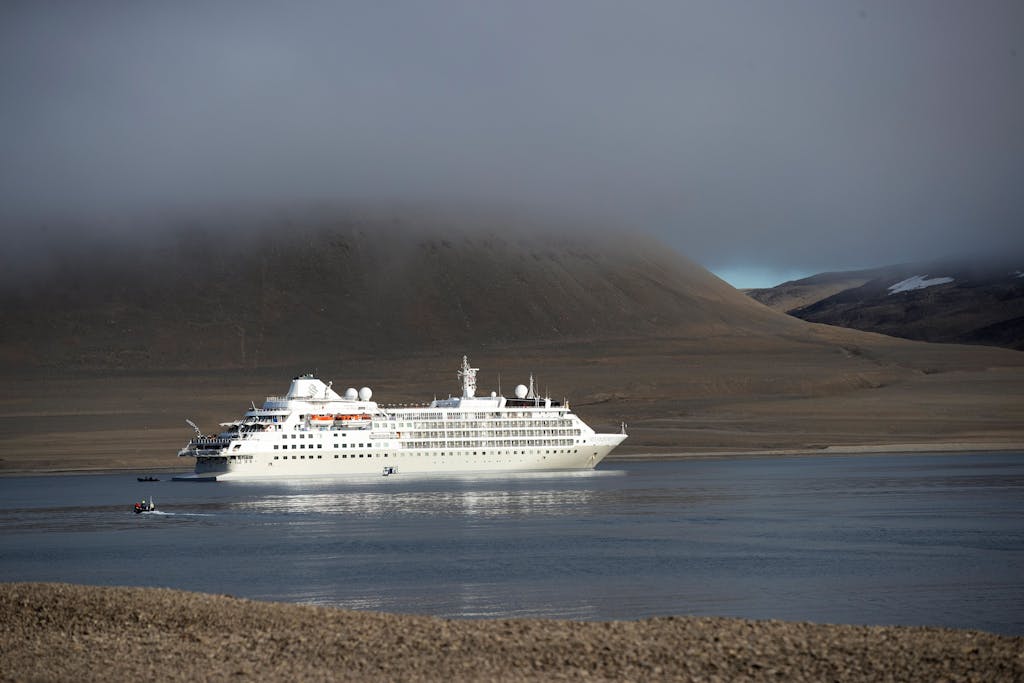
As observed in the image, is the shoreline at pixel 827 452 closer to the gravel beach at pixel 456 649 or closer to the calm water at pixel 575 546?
the calm water at pixel 575 546

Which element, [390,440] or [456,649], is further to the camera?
A: [390,440]

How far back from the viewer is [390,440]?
87.3m

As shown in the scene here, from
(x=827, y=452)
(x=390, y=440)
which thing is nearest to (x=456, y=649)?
(x=390, y=440)

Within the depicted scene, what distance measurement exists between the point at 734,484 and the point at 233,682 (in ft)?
177

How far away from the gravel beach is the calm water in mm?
4376

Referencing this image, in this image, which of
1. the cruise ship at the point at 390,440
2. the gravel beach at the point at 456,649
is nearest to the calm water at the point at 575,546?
the gravel beach at the point at 456,649

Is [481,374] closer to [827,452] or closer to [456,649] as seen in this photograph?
[827,452]

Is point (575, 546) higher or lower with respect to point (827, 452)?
lower

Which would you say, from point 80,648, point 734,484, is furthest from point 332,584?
point 734,484

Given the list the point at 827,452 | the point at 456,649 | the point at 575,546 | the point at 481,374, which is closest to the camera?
the point at 456,649

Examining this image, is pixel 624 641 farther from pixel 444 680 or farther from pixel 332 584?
pixel 332 584

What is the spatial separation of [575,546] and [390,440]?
151ft

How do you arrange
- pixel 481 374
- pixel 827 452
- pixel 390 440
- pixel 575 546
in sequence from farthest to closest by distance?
pixel 481 374 → pixel 827 452 → pixel 390 440 → pixel 575 546

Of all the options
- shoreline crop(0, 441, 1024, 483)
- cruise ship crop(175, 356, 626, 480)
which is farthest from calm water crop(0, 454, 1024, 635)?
shoreline crop(0, 441, 1024, 483)
